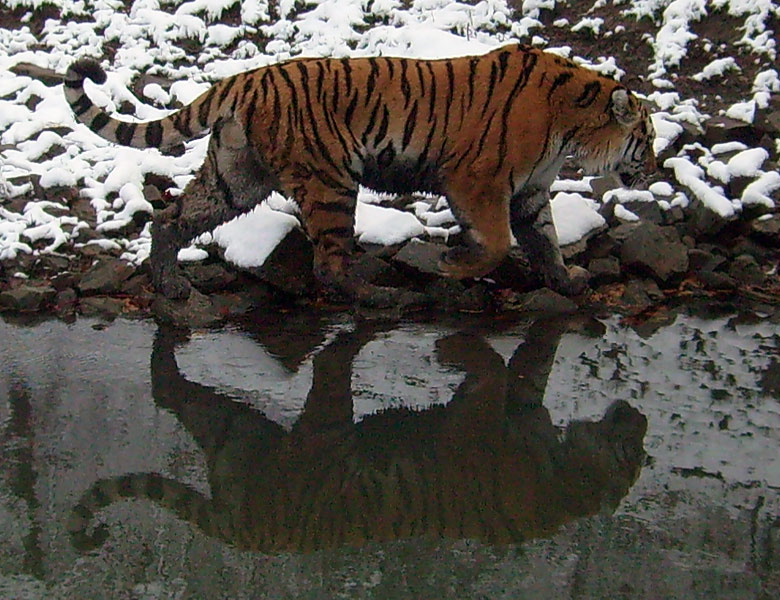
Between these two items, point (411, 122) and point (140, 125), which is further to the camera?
point (140, 125)

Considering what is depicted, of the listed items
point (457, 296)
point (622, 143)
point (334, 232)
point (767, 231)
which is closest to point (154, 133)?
point (334, 232)

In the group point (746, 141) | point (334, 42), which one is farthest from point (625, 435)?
point (334, 42)

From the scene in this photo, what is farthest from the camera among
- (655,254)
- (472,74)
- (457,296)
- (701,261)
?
(701,261)

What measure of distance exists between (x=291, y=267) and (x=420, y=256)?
789mm

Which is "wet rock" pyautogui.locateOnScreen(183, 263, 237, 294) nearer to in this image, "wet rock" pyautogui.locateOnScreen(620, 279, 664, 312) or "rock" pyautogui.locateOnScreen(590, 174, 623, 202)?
"wet rock" pyautogui.locateOnScreen(620, 279, 664, 312)

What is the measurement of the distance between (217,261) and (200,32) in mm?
4004

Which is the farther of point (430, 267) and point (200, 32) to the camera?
point (200, 32)

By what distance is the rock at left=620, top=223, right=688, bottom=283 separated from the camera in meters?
6.16

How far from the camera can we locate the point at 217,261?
6.34 metres

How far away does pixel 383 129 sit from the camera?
562cm

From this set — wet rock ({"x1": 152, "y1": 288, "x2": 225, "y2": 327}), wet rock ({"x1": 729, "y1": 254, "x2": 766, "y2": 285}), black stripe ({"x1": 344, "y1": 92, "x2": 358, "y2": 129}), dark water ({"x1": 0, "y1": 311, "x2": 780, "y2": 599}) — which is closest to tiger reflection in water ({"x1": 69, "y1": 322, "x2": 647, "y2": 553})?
dark water ({"x1": 0, "y1": 311, "x2": 780, "y2": 599})

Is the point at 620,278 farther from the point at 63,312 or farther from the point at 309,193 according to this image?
the point at 63,312

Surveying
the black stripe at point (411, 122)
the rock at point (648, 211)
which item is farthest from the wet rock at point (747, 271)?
the black stripe at point (411, 122)

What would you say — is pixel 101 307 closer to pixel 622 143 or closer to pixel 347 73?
pixel 347 73
